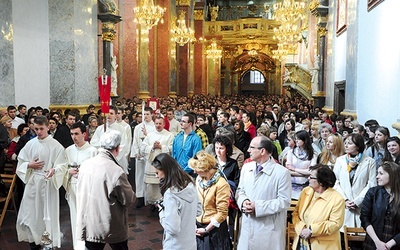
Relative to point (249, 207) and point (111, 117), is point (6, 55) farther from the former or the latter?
point (249, 207)

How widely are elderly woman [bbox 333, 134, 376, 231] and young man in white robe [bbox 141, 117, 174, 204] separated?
3584 mm

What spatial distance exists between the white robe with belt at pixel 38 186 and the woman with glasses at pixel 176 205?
2.56 metres

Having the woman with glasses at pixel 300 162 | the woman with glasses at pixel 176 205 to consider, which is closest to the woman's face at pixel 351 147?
the woman with glasses at pixel 300 162

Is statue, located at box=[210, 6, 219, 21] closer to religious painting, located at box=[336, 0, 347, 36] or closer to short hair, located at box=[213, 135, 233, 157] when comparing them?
religious painting, located at box=[336, 0, 347, 36]

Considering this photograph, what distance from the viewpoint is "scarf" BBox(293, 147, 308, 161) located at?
6445mm

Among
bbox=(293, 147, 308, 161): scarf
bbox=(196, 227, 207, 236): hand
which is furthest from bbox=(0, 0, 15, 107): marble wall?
bbox=(196, 227, 207, 236): hand

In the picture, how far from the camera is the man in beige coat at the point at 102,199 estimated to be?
4242 mm

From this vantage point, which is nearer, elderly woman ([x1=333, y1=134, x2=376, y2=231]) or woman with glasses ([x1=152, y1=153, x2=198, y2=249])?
woman with glasses ([x1=152, y1=153, x2=198, y2=249])

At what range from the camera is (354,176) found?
17.9ft

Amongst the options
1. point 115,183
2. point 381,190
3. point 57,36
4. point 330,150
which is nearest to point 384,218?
point 381,190

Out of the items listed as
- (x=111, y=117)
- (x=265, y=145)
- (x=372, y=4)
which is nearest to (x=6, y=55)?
(x=111, y=117)

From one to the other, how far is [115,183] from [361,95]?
9.02 meters

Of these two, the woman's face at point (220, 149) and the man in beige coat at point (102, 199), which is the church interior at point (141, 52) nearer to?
the woman's face at point (220, 149)

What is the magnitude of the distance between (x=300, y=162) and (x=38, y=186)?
3.72m
